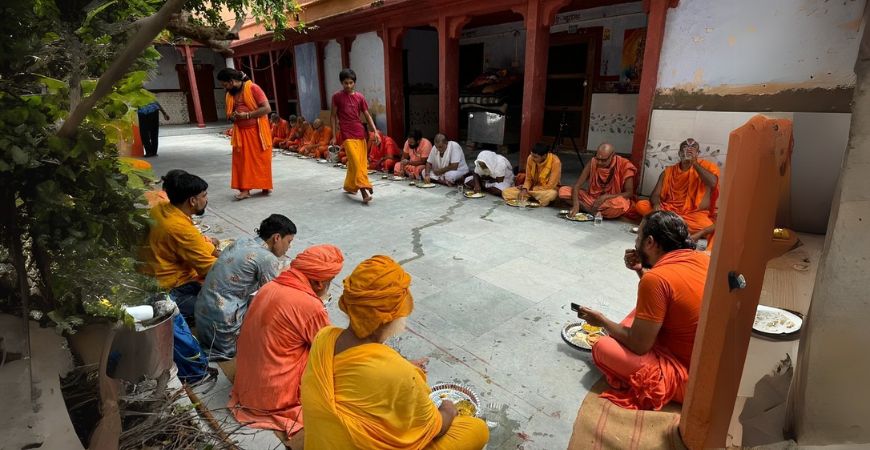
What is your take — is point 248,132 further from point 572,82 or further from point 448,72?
point 572,82

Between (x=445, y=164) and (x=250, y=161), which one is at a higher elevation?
(x=250, y=161)

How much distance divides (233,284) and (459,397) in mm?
1565

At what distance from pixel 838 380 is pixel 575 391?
1.48 meters

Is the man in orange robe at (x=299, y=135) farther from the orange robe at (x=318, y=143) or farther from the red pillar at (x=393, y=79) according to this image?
the red pillar at (x=393, y=79)

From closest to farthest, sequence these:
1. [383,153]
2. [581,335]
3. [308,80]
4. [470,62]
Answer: [581,335], [383,153], [470,62], [308,80]

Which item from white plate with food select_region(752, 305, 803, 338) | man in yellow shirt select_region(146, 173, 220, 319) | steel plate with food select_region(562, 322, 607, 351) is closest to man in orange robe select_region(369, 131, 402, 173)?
→ man in yellow shirt select_region(146, 173, 220, 319)

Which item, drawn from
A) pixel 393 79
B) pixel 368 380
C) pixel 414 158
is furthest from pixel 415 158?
pixel 368 380

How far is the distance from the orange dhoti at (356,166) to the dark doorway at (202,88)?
1788cm

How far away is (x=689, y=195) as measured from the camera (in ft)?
17.9

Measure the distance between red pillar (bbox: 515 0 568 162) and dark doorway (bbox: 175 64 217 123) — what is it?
19.0 meters

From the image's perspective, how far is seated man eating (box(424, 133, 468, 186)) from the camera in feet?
26.7

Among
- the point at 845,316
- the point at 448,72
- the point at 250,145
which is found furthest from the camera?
the point at 448,72

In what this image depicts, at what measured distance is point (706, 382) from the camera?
5.73ft

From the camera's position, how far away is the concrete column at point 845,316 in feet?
3.99
